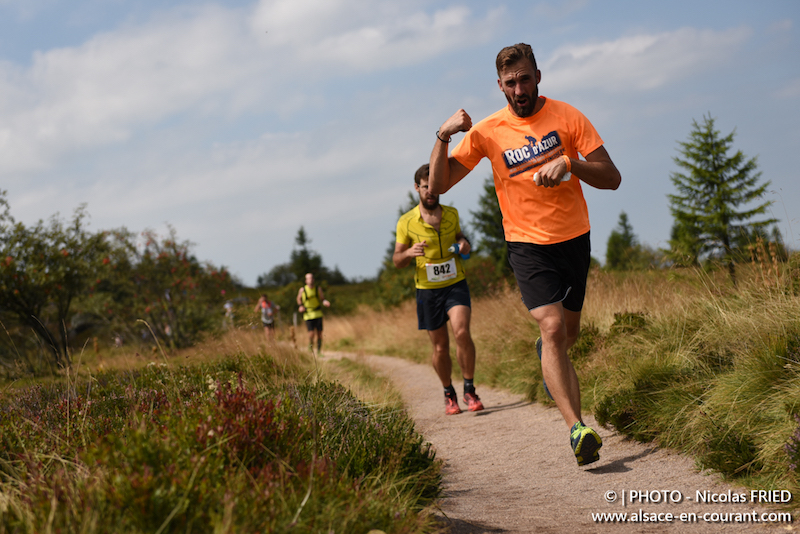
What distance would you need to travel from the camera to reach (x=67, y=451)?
2836mm

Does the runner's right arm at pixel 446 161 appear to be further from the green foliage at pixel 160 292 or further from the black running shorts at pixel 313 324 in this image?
the green foliage at pixel 160 292

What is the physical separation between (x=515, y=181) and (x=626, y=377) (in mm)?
1798

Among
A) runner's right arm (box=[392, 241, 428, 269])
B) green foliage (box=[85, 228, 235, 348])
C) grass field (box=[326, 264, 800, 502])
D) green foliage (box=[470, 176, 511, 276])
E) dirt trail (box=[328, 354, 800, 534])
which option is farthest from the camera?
green foliage (box=[470, 176, 511, 276])

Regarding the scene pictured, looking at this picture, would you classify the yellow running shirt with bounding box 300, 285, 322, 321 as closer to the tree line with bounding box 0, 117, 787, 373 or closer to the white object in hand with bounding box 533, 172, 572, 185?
the tree line with bounding box 0, 117, 787, 373

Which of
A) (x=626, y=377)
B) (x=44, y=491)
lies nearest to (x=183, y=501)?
(x=44, y=491)

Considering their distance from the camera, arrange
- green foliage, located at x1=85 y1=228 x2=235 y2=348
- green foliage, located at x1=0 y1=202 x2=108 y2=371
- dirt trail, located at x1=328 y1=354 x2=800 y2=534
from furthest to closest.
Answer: green foliage, located at x1=85 y1=228 x2=235 y2=348 → green foliage, located at x1=0 y1=202 x2=108 y2=371 → dirt trail, located at x1=328 y1=354 x2=800 y2=534

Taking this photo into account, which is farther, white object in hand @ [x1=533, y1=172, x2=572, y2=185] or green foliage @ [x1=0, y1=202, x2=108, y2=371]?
green foliage @ [x1=0, y1=202, x2=108, y2=371]

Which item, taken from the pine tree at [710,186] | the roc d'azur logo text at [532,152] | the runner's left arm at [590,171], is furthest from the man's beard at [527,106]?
the pine tree at [710,186]

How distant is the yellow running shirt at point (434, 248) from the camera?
20.4 feet

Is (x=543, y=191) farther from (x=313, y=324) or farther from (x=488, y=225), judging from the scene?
(x=488, y=225)

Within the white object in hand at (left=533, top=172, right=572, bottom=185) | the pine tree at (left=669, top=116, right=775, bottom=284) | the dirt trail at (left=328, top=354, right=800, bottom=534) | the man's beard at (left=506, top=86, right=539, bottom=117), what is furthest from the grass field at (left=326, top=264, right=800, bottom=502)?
the pine tree at (left=669, top=116, right=775, bottom=284)

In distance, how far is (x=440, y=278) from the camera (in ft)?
20.4

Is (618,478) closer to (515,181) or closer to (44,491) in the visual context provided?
(515,181)

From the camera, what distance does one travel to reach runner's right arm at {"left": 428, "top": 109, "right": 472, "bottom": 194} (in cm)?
389
